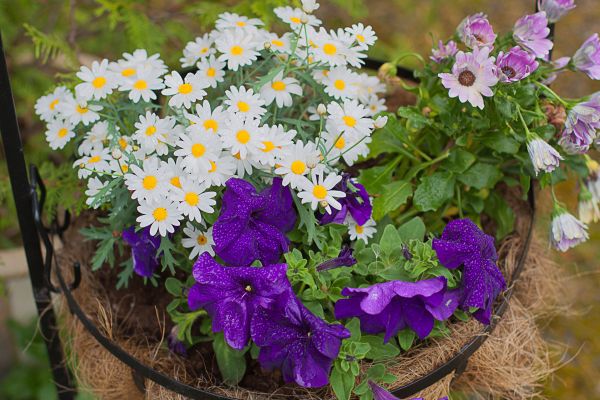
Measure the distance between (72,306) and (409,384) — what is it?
50 cm

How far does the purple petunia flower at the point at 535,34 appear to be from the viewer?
105 centimetres

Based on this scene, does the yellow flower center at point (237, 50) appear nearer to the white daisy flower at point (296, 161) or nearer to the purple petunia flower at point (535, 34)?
the white daisy flower at point (296, 161)

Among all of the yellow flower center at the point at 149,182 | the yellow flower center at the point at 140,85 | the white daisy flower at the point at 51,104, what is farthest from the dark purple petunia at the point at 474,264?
the white daisy flower at the point at 51,104

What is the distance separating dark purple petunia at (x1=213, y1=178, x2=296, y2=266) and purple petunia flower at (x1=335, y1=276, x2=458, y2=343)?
0.11m

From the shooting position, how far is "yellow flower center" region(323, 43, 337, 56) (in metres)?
1.08

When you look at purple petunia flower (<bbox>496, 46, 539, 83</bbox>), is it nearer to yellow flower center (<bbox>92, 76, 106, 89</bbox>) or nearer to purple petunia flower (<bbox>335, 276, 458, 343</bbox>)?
purple petunia flower (<bbox>335, 276, 458, 343</bbox>)

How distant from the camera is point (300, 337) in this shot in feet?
3.01

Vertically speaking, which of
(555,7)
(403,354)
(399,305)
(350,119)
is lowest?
(403,354)

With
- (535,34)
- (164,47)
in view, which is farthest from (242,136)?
(164,47)

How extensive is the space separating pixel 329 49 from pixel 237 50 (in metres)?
0.13

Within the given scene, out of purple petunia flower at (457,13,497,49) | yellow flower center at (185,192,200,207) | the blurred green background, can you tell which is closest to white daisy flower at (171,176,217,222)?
yellow flower center at (185,192,200,207)

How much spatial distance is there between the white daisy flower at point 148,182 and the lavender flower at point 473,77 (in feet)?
1.30

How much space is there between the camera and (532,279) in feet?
4.09

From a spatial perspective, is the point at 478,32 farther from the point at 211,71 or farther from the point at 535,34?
the point at 211,71
